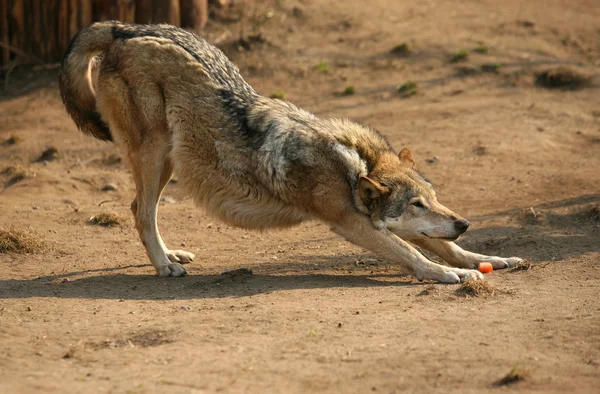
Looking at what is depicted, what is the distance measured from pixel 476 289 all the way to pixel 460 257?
3.24 ft

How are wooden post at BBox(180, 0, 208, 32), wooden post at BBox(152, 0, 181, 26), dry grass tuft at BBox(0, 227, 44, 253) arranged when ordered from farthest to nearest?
wooden post at BBox(180, 0, 208, 32) < wooden post at BBox(152, 0, 181, 26) < dry grass tuft at BBox(0, 227, 44, 253)

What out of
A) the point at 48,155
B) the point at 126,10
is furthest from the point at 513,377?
the point at 126,10

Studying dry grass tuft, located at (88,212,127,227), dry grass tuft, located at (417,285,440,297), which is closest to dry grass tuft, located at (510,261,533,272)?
dry grass tuft, located at (417,285,440,297)

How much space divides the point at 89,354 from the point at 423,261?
2.93 m

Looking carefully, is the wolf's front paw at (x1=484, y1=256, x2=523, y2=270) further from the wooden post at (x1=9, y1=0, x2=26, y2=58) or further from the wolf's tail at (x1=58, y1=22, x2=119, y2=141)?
the wooden post at (x1=9, y1=0, x2=26, y2=58)

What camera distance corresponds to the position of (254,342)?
5.52 metres

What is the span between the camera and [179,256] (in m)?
7.99

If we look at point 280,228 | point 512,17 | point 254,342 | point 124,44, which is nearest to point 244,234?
point 280,228

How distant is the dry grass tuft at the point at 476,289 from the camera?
6461 mm

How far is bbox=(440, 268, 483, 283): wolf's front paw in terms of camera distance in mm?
6852

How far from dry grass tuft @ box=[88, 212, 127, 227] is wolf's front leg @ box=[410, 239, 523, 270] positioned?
11.1 feet

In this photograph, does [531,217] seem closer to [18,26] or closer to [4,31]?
[18,26]

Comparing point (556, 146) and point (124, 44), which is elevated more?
point (124, 44)

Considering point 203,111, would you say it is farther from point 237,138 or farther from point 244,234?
point 244,234
